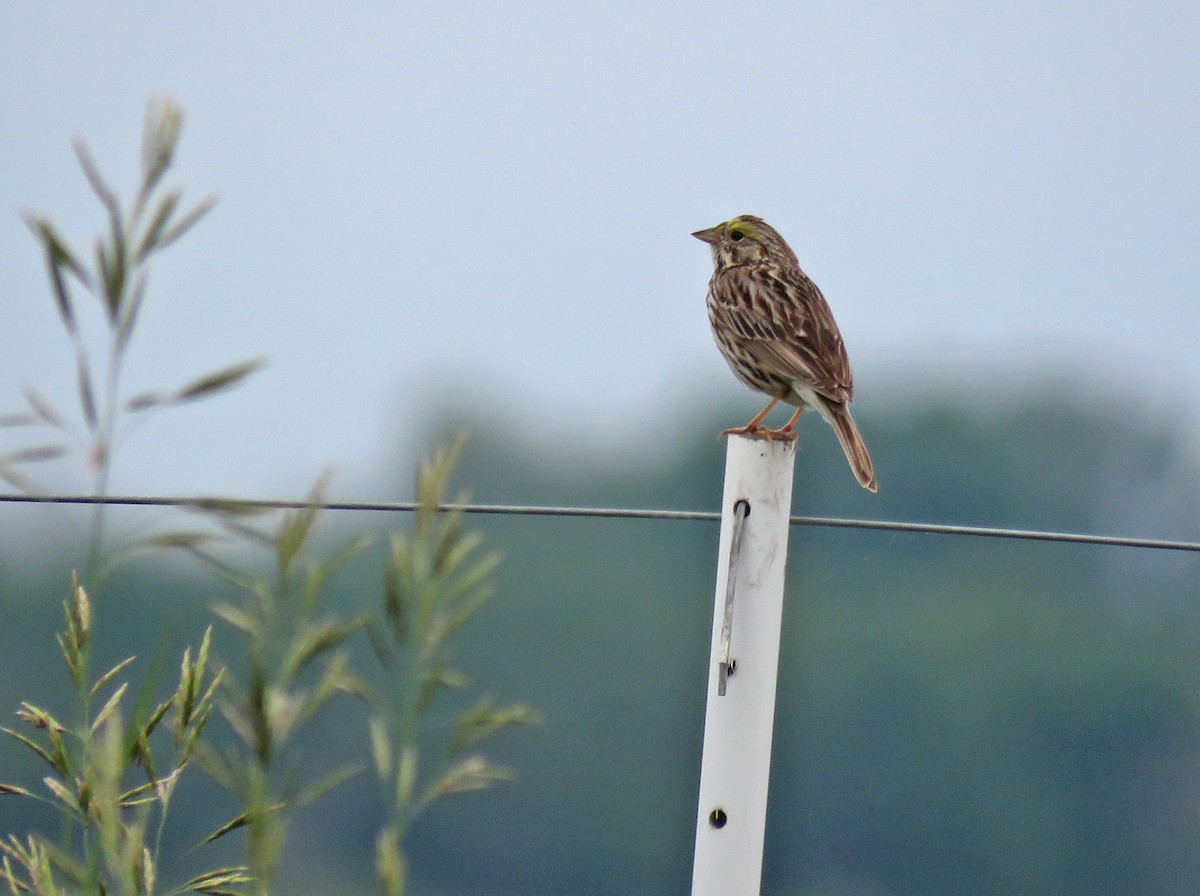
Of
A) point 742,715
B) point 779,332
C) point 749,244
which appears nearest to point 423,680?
→ point 742,715

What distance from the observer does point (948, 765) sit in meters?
6.25

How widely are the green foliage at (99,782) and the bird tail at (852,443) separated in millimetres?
2913

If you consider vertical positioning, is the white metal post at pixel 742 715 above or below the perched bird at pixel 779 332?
below

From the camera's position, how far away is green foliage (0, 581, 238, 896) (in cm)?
143

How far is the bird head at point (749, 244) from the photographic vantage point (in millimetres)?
5859

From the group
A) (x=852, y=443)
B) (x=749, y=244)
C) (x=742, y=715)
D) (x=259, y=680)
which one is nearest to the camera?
(x=259, y=680)

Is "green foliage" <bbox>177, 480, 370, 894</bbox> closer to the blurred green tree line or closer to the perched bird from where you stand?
the blurred green tree line

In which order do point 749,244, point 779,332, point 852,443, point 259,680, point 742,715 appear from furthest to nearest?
point 749,244
point 779,332
point 852,443
point 742,715
point 259,680

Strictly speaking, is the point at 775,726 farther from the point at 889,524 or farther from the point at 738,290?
the point at 738,290

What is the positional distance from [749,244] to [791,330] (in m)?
0.96

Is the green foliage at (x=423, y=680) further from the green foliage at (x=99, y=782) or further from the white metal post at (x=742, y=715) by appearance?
the white metal post at (x=742, y=715)

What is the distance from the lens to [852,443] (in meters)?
4.61

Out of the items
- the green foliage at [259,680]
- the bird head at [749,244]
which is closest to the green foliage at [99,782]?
the green foliage at [259,680]

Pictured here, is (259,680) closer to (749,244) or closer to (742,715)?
(742,715)
